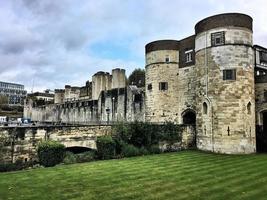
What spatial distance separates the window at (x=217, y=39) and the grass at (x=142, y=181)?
919 cm

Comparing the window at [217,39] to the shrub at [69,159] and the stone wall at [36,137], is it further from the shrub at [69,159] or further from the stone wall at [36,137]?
the shrub at [69,159]

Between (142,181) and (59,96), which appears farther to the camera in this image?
(59,96)

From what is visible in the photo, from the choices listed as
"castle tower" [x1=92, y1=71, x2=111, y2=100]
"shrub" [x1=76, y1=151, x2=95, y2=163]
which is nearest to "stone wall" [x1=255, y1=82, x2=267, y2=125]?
"shrub" [x1=76, y1=151, x2=95, y2=163]

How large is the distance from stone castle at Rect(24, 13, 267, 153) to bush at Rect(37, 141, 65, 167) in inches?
432

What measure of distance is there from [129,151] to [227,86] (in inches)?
330

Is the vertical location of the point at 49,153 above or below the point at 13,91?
below

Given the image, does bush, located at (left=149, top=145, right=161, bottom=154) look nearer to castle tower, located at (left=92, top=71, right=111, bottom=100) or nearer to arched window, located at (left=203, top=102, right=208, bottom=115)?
arched window, located at (left=203, top=102, right=208, bottom=115)

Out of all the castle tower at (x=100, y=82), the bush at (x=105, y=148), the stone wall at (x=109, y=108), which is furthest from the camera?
the castle tower at (x=100, y=82)

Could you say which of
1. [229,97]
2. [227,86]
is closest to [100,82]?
[227,86]

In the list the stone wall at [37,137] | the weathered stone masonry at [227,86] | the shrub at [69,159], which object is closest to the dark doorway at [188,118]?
the weathered stone masonry at [227,86]

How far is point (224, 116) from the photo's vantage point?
813 inches

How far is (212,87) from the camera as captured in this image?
21.5 m

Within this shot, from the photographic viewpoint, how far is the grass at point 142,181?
9.71 metres

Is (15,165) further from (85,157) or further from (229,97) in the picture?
(229,97)
